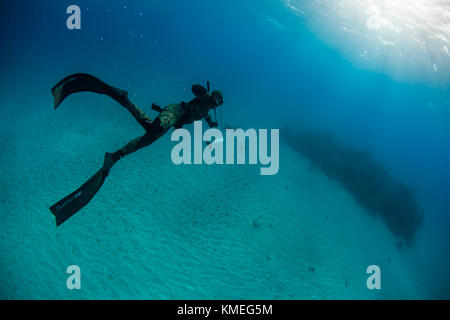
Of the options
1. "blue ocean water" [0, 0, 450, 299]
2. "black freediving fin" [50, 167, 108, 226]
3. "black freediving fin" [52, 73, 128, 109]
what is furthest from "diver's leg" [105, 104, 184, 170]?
"blue ocean water" [0, 0, 450, 299]

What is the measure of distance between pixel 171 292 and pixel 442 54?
88.3 ft

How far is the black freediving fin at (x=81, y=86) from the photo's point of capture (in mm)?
4758

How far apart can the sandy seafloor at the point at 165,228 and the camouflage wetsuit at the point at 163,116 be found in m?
4.26

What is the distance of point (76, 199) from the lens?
4.12 meters

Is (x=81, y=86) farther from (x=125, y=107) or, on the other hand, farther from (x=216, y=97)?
(x=216, y=97)

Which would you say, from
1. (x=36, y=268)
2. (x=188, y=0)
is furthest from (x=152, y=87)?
(x=188, y=0)

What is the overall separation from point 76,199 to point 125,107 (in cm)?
211

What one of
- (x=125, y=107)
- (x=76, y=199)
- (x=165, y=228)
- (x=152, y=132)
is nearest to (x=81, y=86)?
(x=125, y=107)

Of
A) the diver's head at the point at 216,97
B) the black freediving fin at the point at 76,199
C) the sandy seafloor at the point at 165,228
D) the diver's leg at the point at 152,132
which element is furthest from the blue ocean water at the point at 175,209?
the diver's head at the point at 216,97

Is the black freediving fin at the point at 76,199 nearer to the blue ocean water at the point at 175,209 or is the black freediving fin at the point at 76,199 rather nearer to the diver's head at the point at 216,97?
the diver's head at the point at 216,97

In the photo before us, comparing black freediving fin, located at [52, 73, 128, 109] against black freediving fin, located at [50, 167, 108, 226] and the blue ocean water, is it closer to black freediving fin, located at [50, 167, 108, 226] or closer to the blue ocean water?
black freediving fin, located at [50, 167, 108, 226]

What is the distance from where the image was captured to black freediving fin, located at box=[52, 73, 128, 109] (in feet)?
15.6

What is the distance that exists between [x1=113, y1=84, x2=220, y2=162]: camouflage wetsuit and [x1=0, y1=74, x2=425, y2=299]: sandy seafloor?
168 inches

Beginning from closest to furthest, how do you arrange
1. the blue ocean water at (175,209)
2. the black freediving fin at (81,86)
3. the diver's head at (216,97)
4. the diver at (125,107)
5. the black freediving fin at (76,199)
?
the black freediving fin at (76,199)
the diver at (125,107)
the black freediving fin at (81,86)
the diver's head at (216,97)
the blue ocean water at (175,209)
